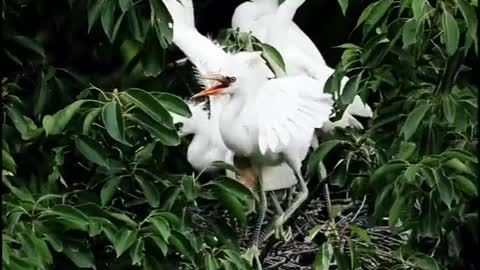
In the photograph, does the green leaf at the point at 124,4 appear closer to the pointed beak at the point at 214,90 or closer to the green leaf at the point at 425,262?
the pointed beak at the point at 214,90

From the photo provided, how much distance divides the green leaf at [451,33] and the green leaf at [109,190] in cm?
47

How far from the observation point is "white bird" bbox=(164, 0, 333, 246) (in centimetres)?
200

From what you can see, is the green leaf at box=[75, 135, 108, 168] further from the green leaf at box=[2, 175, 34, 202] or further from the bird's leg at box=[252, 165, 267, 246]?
the bird's leg at box=[252, 165, 267, 246]

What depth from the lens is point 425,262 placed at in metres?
1.79

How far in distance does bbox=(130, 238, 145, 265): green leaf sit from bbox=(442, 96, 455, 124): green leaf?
1.36 ft

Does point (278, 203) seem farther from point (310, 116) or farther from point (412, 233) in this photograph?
point (412, 233)

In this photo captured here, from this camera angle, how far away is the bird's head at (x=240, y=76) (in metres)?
2.03

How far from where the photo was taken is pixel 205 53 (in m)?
2.12

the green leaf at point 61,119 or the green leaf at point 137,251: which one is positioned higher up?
the green leaf at point 61,119


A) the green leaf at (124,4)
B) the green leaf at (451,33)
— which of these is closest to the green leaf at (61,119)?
the green leaf at (124,4)

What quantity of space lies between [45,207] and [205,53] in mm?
591

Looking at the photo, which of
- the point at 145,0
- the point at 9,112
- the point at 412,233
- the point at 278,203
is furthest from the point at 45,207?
the point at 278,203

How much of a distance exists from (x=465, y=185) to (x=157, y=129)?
0.40m

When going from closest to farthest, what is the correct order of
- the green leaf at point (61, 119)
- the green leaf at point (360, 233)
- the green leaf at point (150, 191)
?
the green leaf at point (61, 119)
the green leaf at point (150, 191)
the green leaf at point (360, 233)
